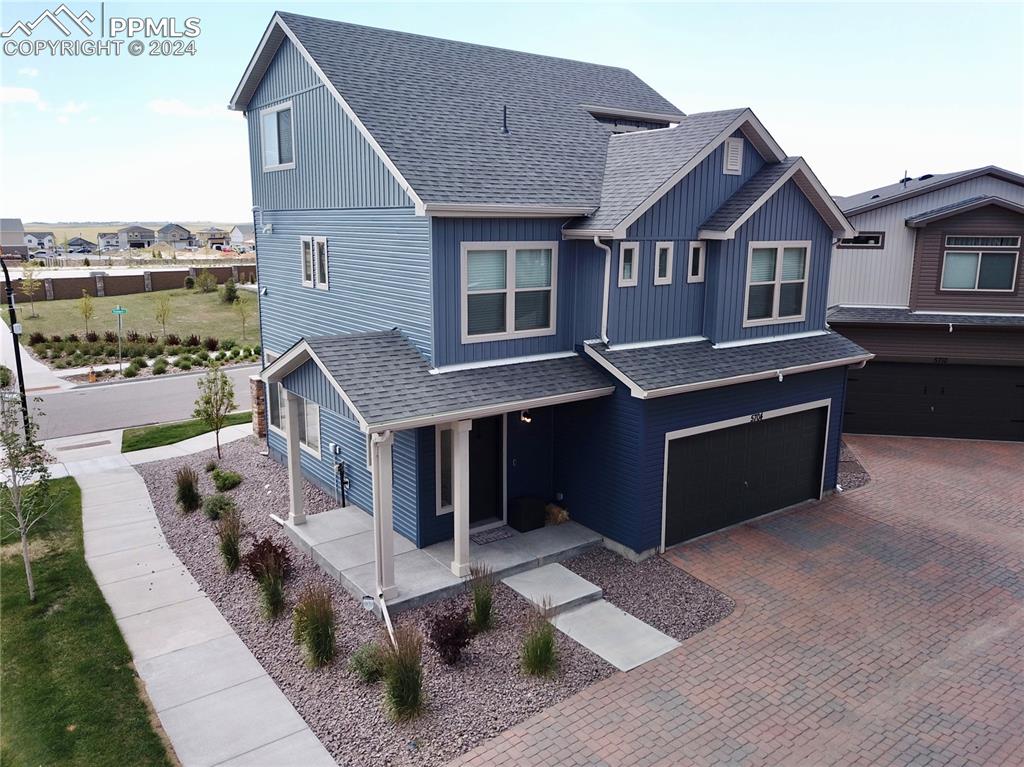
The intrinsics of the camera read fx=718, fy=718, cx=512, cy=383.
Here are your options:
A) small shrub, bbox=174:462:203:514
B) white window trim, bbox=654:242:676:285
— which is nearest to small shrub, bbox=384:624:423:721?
white window trim, bbox=654:242:676:285

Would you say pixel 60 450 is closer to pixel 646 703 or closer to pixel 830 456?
pixel 646 703

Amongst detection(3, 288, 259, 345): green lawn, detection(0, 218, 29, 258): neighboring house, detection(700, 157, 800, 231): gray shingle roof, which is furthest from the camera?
detection(0, 218, 29, 258): neighboring house

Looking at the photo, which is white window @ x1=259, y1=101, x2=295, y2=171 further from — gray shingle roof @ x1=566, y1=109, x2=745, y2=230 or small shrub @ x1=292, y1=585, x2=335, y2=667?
small shrub @ x1=292, y1=585, x2=335, y2=667

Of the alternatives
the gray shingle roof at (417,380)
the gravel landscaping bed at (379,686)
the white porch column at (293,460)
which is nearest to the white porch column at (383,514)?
the gray shingle roof at (417,380)

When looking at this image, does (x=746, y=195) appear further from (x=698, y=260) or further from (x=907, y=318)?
(x=907, y=318)

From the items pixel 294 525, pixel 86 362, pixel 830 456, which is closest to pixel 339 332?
pixel 294 525

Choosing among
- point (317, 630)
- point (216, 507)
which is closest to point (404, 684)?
point (317, 630)
